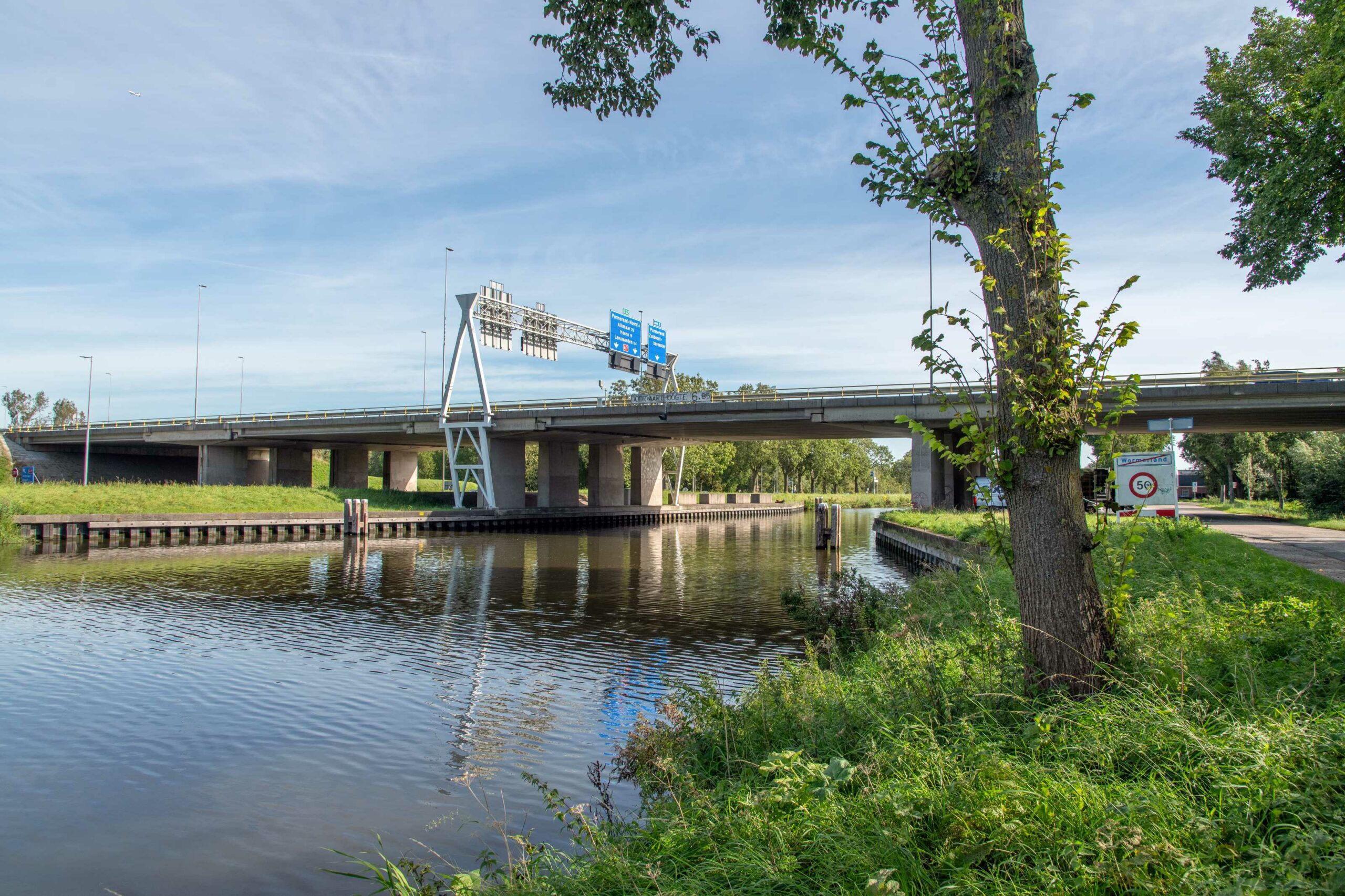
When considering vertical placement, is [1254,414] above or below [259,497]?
above

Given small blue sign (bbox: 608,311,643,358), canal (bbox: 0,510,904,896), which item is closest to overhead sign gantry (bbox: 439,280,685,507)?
small blue sign (bbox: 608,311,643,358)

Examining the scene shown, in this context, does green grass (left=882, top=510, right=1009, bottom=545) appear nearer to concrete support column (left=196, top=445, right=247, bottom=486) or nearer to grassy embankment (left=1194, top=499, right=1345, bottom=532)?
grassy embankment (left=1194, top=499, right=1345, bottom=532)

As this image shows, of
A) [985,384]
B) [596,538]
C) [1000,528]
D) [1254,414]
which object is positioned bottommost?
[596,538]

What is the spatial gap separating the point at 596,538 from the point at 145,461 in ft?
182

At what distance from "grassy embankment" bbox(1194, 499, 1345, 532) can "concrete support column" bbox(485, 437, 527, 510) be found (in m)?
39.6

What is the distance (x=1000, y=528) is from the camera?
6168 mm

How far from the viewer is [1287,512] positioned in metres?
42.5

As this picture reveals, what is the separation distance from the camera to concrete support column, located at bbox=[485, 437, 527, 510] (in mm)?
53125

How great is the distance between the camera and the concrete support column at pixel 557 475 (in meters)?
57.3

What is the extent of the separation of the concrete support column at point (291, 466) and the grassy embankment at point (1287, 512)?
61.5 m

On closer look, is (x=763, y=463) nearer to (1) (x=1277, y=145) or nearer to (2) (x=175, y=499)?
(2) (x=175, y=499)

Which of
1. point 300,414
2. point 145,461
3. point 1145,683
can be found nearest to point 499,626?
point 1145,683

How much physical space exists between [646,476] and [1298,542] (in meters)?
49.9

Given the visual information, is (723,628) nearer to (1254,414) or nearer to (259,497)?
(1254,414)
